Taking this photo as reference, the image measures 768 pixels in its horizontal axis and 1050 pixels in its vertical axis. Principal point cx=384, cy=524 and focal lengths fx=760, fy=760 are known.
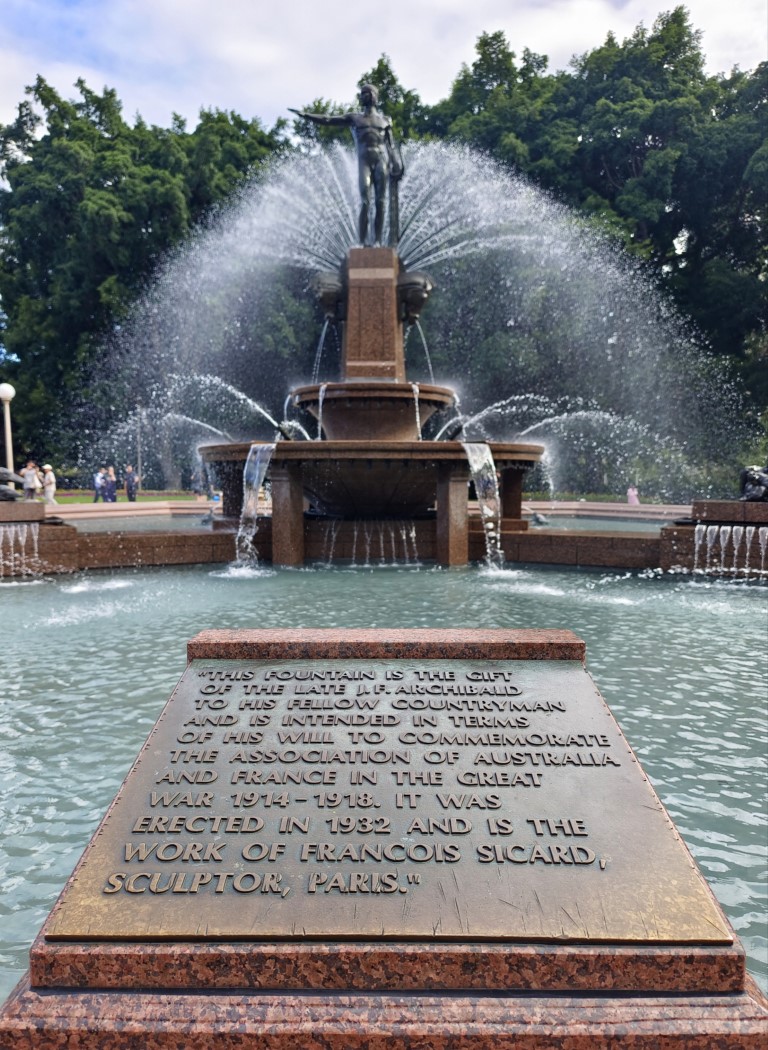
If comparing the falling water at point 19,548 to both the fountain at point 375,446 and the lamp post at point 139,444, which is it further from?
the lamp post at point 139,444

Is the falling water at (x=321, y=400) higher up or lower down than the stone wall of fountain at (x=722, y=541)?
higher up

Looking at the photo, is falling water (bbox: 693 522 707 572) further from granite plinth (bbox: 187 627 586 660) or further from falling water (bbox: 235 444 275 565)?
granite plinth (bbox: 187 627 586 660)

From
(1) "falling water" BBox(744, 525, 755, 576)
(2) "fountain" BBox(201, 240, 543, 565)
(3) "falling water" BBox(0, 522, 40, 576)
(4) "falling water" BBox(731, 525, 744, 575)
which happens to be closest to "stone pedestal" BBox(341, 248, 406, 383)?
(2) "fountain" BBox(201, 240, 543, 565)

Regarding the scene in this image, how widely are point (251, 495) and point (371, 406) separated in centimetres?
264

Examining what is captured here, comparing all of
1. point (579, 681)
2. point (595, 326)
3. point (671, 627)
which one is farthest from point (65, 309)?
point (579, 681)

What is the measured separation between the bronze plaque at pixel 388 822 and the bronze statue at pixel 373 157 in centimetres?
1256

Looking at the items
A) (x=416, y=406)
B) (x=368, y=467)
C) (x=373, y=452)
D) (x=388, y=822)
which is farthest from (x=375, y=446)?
(x=388, y=822)

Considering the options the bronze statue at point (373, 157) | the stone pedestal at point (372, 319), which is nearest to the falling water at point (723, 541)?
the stone pedestal at point (372, 319)

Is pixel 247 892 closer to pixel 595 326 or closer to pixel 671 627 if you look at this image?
pixel 671 627

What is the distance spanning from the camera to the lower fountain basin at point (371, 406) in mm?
11305

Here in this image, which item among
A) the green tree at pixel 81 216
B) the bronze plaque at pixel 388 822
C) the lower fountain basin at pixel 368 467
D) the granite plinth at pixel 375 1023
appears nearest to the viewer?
the granite plinth at pixel 375 1023

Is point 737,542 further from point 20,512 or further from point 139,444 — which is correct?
point 139,444

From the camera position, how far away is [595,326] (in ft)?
91.9

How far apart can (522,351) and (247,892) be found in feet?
88.4
